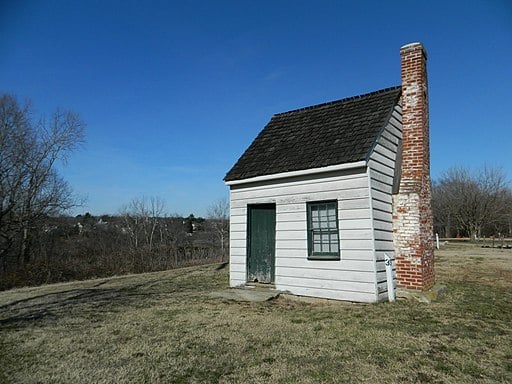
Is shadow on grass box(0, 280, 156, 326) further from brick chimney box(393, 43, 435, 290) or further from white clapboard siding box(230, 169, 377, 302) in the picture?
brick chimney box(393, 43, 435, 290)

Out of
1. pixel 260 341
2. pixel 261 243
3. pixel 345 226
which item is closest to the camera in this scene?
pixel 260 341

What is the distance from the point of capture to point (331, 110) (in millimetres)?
11148

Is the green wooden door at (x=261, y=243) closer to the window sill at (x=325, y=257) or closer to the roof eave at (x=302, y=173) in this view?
the roof eave at (x=302, y=173)

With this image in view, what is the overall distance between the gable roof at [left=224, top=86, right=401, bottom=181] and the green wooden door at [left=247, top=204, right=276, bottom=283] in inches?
43.3

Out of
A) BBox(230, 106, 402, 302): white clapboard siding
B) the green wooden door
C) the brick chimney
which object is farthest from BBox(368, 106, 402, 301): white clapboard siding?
the green wooden door

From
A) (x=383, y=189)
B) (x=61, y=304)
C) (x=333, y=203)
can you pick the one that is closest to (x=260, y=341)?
(x=333, y=203)

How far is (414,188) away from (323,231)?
2.48m

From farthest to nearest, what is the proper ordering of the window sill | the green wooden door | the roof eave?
the green wooden door, the window sill, the roof eave

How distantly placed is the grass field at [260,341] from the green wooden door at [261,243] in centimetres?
142

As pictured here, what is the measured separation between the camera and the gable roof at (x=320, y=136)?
29.3 ft

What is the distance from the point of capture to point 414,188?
29.4ft

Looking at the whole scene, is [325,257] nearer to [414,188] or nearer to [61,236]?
[414,188]

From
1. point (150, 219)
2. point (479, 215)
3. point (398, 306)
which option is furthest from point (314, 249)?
point (479, 215)

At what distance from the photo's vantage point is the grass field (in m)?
4.41
